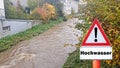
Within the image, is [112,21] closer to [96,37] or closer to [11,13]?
[96,37]

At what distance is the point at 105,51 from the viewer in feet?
14.6

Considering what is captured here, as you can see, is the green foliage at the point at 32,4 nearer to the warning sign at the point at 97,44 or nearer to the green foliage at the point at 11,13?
the green foliage at the point at 11,13

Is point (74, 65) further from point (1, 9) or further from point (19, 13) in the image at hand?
point (19, 13)

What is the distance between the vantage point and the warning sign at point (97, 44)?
4.44 meters

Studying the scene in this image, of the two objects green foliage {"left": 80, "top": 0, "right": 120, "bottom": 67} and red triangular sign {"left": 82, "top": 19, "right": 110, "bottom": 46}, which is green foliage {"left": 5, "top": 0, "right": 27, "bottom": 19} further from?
red triangular sign {"left": 82, "top": 19, "right": 110, "bottom": 46}

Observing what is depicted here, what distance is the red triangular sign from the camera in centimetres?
444

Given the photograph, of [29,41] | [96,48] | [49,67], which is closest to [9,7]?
[29,41]

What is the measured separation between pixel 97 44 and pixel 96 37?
0.14 meters

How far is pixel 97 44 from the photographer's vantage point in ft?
14.6

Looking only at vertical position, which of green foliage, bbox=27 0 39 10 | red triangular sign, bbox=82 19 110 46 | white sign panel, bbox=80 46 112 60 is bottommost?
white sign panel, bbox=80 46 112 60

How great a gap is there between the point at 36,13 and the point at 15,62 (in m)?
21.5

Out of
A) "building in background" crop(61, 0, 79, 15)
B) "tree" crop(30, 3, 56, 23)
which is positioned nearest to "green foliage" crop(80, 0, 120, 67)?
"tree" crop(30, 3, 56, 23)

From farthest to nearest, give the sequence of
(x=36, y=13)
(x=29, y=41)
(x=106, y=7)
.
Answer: (x=36, y=13) < (x=29, y=41) < (x=106, y=7)

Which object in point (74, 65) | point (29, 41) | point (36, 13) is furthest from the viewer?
point (36, 13)
